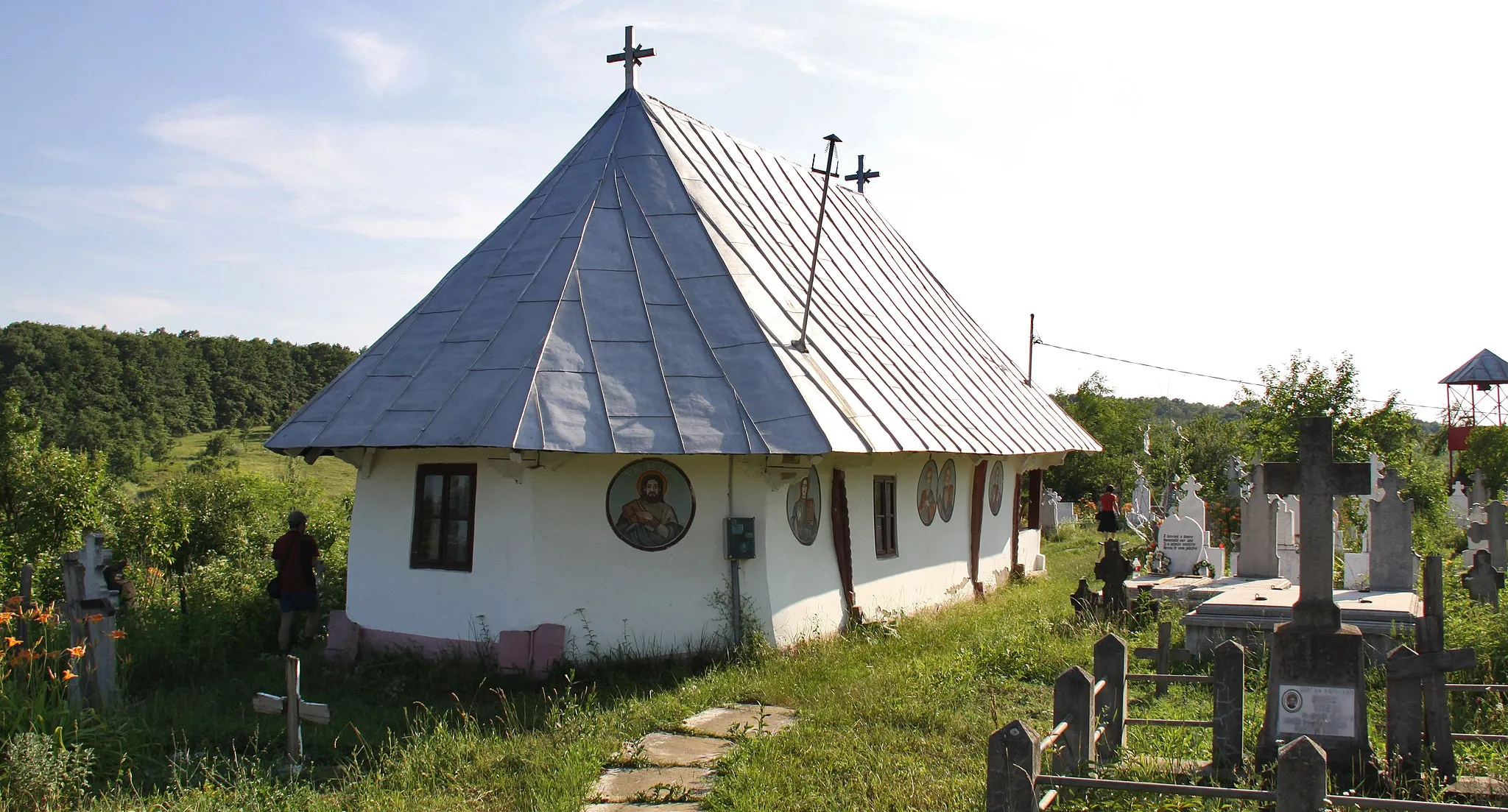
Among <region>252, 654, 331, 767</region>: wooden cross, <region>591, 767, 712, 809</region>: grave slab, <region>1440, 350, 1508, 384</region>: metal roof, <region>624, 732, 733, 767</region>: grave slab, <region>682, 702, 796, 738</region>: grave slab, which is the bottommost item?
<region>591, 767, 712, 809</region>: grave slab

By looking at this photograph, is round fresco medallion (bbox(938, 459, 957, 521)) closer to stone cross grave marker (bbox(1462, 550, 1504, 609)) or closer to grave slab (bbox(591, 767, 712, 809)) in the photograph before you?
stone cross grave marker (bbox(1462, 550, 1504, 609))

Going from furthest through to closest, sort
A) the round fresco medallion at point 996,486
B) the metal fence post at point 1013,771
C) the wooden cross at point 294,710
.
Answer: the round fresco medallion at point 996,486 < the wooden cross at point 294,710 < the metal fence post at point 1013,771

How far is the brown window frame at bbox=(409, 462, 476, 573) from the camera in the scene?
963 centimetres

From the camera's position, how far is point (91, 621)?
776 cm

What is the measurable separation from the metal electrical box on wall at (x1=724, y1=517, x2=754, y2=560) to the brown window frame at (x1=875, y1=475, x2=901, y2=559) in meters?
2.54

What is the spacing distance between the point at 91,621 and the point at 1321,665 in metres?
8.11

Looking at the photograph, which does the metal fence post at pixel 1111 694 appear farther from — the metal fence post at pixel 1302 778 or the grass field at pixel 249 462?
the grass field at pixel 249 462

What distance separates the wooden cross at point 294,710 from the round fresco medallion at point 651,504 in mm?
3425

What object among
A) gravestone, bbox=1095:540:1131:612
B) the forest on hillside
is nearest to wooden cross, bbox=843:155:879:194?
gravestone, bbox=1095:540:1131:612

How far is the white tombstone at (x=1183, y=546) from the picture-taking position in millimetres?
14312

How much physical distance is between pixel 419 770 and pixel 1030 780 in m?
3.86

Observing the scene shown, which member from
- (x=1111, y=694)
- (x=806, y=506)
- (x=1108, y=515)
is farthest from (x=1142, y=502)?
(x=1111, y=694)

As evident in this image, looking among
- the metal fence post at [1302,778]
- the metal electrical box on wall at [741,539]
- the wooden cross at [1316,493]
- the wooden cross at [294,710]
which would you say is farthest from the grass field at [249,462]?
the metal fence post at [1302,778]

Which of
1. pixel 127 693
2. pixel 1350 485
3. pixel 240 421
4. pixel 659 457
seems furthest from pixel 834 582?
pixel 240 421
